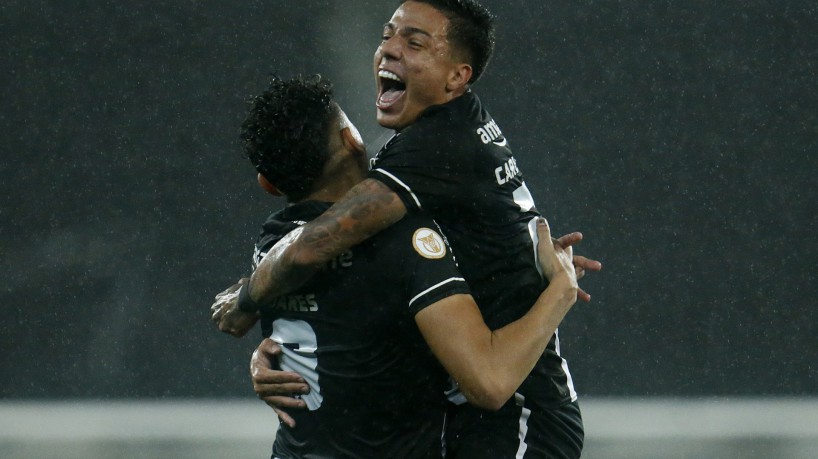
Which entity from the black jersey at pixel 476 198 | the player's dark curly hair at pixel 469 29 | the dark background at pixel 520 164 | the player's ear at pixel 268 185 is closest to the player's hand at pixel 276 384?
the player's ear at pixel 268 185

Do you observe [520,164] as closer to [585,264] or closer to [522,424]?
[585,264]

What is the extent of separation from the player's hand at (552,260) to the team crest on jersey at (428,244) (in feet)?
1.14

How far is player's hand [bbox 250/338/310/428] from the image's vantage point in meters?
2.39

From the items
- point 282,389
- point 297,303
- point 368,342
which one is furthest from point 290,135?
point 282,389

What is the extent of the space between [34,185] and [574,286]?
3971mm

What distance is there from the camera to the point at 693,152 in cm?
561

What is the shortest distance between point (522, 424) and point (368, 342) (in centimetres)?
52

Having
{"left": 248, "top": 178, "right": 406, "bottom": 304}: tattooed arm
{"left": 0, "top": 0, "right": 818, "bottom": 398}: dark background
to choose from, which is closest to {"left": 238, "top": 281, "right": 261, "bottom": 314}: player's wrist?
{"left": 248, "top": 178, "right": 406, "bottom": 304}: tattooed arm

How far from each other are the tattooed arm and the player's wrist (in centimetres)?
11

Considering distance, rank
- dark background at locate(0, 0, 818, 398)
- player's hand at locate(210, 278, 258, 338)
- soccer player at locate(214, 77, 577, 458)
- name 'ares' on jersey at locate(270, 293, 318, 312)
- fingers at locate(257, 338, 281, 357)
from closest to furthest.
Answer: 1. soccer player at locate(214, 77, 577, 458)
2. name 'ares' on jersey at locate(270, 293, 318, 312)
3. fingers at locate(257, 338, 281, 357)
4. player's hand at locate(210, 278, 258, 338)
5. dark background at locate(0, 0, 818, 398)

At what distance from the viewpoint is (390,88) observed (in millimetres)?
2646

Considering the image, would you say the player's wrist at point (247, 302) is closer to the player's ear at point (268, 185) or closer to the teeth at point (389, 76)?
the player's ear at point (268, 185)

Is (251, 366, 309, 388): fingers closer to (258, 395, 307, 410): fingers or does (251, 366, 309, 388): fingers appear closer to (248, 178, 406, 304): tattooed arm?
A: (258, 395, 307, 410): fingers

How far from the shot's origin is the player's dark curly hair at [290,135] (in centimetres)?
228
